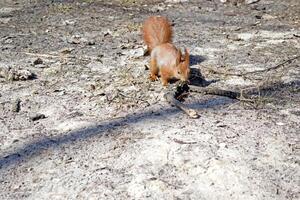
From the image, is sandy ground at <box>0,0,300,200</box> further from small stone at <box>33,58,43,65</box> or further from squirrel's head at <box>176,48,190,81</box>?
squirrel's head at <box>176,48,190,81</box>

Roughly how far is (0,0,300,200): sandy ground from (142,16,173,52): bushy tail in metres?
0.29

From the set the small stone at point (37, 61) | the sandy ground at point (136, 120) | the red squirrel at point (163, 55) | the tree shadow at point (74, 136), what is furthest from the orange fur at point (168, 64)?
the small stone at point (37, 61)

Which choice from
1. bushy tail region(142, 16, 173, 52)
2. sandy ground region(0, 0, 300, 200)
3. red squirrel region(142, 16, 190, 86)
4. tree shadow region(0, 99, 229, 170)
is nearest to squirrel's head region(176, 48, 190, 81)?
red squirrel region(142, 16, 190, 86)

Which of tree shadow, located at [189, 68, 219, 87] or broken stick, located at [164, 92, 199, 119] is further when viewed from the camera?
tree shadow, located at [189, 68, 219, 87]

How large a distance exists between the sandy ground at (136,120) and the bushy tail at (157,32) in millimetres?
295

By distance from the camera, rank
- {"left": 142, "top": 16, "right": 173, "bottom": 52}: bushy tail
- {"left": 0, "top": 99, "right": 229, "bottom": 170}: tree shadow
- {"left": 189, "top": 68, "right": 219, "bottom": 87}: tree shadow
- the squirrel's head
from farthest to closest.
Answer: {"left": 142, "top": 16, "right": 173, "bottom": 52}: bushy tail
{"left": 189, "top": 68, "right": 219, "bottom": 87}: tree shadow
the squirrel's head
{"left": 0, "top": 99, "right": 229, "bottom": 170}: tree shadow

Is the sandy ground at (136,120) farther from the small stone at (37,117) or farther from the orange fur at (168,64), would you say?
the orange fur at (168,64)

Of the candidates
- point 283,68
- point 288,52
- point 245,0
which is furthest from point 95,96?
point 245,0

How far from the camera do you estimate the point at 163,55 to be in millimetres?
3922

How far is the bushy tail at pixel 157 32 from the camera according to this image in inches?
165

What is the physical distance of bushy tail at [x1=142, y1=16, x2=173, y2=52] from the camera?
13.7 ft

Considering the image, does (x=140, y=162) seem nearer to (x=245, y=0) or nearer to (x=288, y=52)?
(x=288, y=52)

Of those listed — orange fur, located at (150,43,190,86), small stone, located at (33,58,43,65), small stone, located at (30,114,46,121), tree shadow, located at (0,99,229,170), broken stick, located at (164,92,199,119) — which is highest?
orange fur, located at (150,43,190,86)

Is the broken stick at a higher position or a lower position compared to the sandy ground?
higher
